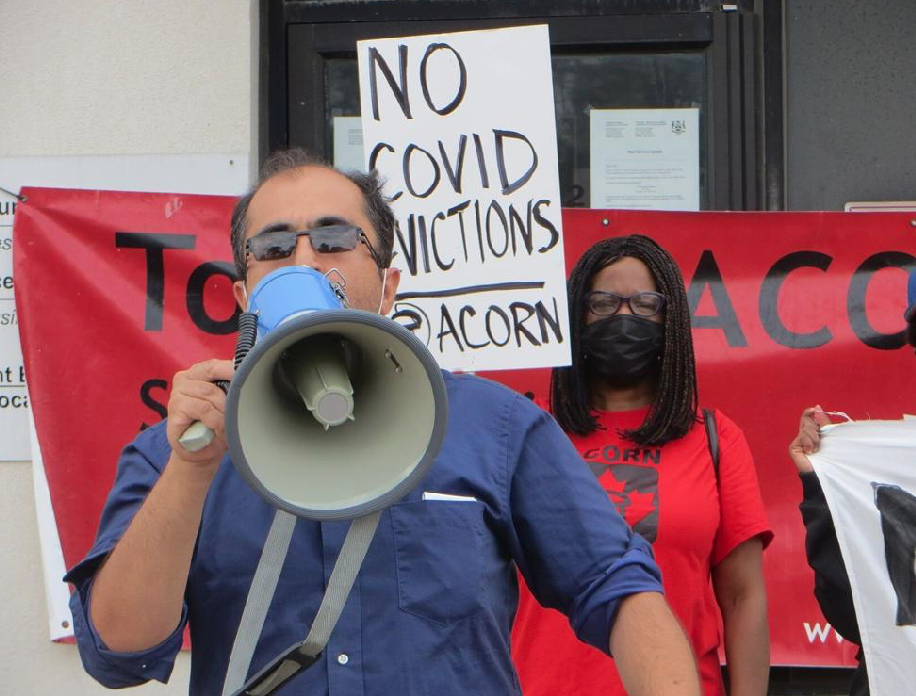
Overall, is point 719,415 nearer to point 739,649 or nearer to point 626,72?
point 739,649

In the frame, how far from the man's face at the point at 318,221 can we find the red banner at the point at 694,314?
71.0 inches

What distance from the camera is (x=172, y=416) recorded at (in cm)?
125

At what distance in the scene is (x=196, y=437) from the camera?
4.07 ft

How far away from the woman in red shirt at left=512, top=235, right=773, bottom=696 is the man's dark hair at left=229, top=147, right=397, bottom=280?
913 millimetres

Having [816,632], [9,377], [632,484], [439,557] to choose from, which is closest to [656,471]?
[632,484]

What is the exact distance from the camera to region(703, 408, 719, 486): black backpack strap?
253 centimetres

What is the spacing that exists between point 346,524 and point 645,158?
2.82m

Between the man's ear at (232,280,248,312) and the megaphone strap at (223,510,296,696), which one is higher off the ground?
the man's ear at (232,280,248,312)

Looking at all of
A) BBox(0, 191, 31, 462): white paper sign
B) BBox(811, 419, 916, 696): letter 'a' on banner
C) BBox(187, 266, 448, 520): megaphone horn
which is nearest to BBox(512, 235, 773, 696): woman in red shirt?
BBox(811, 419, 916, 696): letter 'a' on banner

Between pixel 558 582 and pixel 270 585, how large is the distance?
1.25ft

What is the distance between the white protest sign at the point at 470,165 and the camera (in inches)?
117

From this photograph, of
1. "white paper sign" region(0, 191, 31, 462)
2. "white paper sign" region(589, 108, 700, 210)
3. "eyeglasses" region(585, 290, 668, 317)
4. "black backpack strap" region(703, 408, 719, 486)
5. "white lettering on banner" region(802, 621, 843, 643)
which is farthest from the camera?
"white paper sign" region(589, 108, 700, 210)

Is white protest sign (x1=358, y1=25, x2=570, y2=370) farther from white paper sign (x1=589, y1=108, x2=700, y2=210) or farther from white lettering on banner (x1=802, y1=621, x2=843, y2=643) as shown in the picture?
white lettering on banner (x1=802, y1=621, x2=843, y2=643)

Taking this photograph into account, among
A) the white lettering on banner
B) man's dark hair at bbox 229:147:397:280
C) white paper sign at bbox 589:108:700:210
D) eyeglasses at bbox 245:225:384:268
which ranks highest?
white paper sign at bbox 589:108:700:210
